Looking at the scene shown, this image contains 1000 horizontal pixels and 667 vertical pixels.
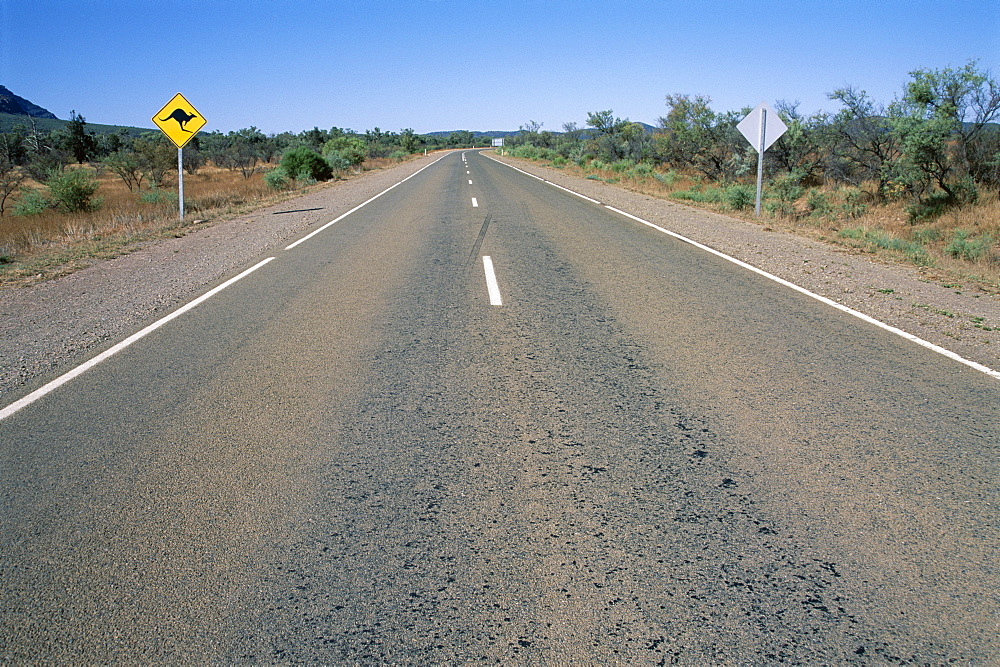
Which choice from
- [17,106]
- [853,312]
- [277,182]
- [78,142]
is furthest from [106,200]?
[17,106]

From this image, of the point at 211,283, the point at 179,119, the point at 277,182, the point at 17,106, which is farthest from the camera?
the point at 17,106

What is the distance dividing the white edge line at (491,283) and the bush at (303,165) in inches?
1072

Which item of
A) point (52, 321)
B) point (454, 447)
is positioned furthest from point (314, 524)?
point (52, 321)

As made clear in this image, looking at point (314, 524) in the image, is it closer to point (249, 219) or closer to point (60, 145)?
point (249, 219)

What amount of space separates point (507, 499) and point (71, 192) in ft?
84.7

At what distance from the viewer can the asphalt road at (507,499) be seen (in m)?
2.62

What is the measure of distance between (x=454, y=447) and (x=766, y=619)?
2057 millimetres

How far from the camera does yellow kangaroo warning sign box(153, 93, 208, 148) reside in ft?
54.2

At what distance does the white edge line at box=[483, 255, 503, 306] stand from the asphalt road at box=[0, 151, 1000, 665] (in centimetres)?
107

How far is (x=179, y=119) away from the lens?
16.7m

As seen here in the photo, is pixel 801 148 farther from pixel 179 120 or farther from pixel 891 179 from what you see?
pixel 179 120

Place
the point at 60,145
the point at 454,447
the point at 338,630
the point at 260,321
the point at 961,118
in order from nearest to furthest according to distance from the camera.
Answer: the point at 338,630 < the point at 454,447 < the point at 260,321 < the point at 961,118 < the point at 60,145

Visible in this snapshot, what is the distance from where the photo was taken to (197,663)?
247cm

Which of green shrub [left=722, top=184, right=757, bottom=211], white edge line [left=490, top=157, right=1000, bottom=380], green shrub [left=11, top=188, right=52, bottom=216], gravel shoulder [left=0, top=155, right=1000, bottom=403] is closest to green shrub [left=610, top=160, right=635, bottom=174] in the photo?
green shrub [left=722, top=184, right=757, bottom=211]
